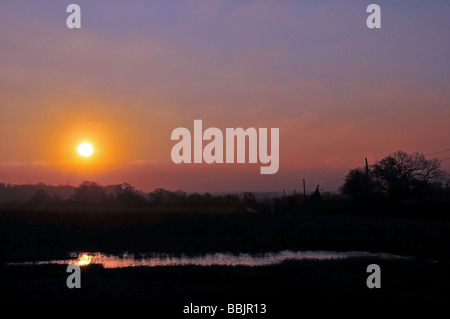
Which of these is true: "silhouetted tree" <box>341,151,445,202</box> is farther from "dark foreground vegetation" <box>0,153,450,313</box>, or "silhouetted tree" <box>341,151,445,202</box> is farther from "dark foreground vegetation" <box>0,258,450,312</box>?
"dark foreground vegetation" <box>0,258,450,312</box>

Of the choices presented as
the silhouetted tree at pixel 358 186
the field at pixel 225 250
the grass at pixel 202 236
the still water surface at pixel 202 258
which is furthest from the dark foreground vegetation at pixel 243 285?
the silhouetted tree at pixel 358 186

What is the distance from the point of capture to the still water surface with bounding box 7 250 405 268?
26.0 m

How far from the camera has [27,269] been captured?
22.3m

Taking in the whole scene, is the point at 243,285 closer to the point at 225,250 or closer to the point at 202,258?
the point at 202,258

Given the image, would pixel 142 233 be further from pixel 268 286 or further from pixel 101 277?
pixel 268 286

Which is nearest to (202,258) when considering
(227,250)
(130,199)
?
(227,250)

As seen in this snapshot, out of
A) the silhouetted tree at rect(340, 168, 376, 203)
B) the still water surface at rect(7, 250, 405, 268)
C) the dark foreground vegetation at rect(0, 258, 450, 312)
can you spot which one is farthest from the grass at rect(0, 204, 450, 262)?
the silhouetted tree at rect(340, 168, 376, 203)

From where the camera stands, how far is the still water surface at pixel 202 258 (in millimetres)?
25953

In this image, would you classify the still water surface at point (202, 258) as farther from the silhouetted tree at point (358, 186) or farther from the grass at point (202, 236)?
the silhouetted tree at point (358, 186)

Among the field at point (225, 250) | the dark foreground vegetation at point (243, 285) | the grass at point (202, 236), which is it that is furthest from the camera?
the grass at point (202, 236)

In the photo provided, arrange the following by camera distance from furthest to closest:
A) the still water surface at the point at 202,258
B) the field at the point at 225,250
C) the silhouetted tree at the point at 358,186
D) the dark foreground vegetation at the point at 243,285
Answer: the silhouetted tree at the point at 358,186 < the still water surface at the point at 202,258 < the field at the point at 225,250 < the dark foreground vegetation at the point at 243,285

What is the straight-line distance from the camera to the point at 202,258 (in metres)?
28.1
